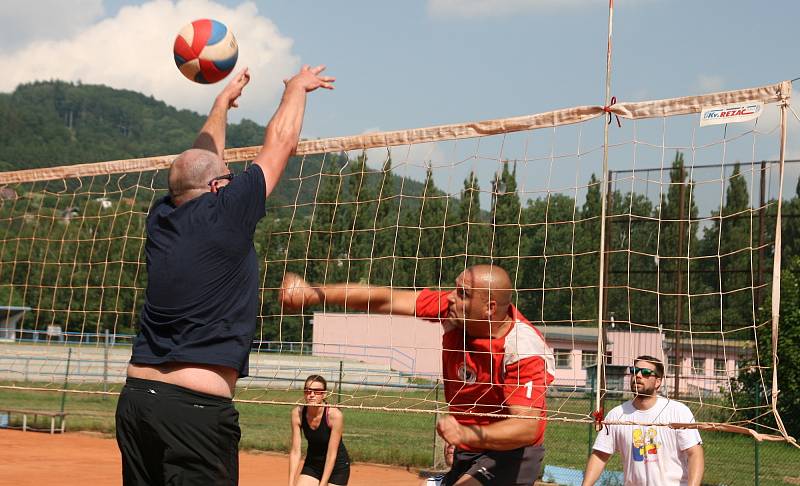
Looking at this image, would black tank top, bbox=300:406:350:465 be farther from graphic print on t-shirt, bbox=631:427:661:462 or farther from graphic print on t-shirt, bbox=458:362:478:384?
graphic print on t-shirt, bbox=458:362:478:384

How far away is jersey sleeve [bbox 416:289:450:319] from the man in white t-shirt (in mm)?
1919

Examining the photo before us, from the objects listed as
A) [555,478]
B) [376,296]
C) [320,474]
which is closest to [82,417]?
[555,478]

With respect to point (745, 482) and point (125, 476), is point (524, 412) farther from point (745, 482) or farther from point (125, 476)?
point (745, 482)

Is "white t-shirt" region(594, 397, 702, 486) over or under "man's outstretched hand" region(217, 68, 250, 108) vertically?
under

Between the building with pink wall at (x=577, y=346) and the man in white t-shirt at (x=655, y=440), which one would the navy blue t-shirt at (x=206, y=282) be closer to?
the man in white t-shirt at (x=655, y=440)

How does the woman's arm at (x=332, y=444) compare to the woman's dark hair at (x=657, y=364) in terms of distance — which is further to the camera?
the woman's arm at (x=332, y=444)

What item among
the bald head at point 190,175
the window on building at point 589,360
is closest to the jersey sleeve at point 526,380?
the bald head at point 190,175

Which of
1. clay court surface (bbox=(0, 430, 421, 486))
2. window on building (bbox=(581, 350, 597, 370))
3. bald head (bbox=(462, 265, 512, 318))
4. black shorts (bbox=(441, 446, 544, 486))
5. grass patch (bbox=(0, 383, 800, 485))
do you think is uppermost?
bald head (bbox=(462, 265, 512, 318))

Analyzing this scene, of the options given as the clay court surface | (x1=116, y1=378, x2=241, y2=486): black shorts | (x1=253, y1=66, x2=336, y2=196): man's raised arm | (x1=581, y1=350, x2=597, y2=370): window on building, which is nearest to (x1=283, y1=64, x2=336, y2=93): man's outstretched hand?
(x1=253, y1=66, x2=336, y2=196): man's raised arm

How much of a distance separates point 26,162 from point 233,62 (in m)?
152

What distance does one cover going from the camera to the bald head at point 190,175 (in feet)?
14.2

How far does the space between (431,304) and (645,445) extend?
88.6 inches

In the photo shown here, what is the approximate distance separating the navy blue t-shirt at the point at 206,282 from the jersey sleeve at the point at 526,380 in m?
2.02

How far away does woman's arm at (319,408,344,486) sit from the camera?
9.65 meters
